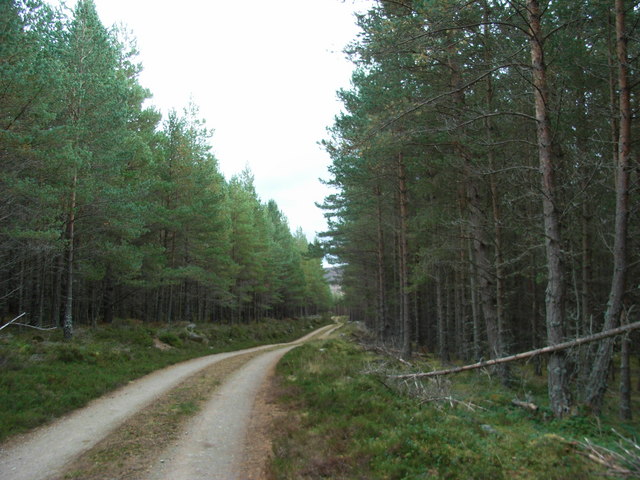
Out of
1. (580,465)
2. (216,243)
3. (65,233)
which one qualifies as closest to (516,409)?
A: (580,465)

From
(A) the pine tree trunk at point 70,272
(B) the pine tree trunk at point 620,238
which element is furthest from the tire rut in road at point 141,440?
(B) the pine tree trunk at point 620,238

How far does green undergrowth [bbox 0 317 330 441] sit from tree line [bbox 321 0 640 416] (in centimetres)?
812

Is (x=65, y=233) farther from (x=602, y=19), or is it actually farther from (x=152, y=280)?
(x=602, y=19)

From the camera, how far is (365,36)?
26.3ft

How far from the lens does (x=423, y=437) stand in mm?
5332

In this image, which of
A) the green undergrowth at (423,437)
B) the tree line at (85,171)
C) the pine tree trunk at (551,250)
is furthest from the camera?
the tree line at (85,171)

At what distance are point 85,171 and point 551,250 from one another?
584 inches

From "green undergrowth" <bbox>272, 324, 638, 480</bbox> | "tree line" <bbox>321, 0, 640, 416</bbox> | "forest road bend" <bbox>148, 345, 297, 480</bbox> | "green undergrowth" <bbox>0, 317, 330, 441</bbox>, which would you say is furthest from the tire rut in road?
"tree line" <bbox>321, 0, 640, 416</bbox>

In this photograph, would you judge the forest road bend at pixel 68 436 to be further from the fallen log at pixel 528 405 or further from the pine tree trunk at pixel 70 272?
the fallen log at pixel 528 405

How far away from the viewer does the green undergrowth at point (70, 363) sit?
24.6ft

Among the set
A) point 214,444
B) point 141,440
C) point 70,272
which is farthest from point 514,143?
point 70,272

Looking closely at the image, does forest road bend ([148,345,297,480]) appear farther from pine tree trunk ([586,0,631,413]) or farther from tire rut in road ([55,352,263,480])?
pine tree trunk ([586,0,631,413])

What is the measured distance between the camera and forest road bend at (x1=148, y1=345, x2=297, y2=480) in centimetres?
515

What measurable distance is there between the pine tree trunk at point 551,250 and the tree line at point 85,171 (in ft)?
37.6
